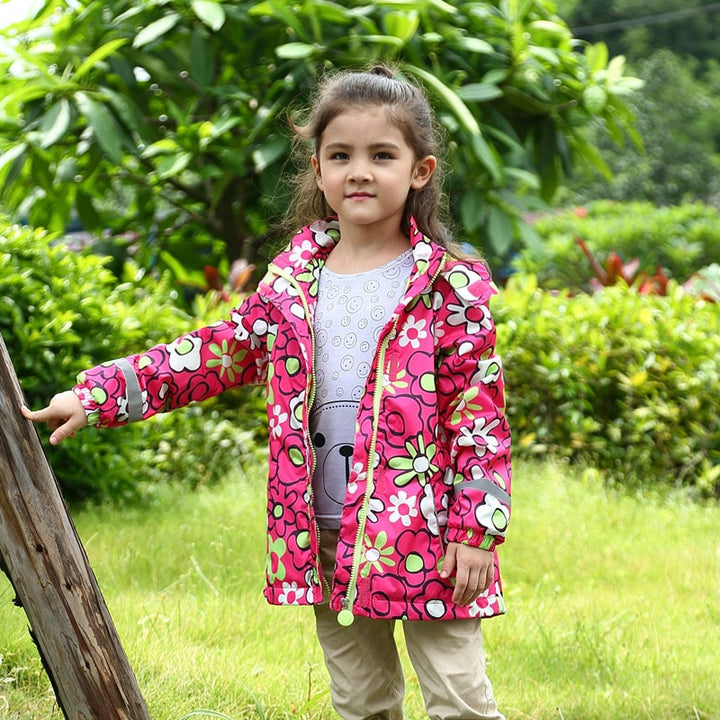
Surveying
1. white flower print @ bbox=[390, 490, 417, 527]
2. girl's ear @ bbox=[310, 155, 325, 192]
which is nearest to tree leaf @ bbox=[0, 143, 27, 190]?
girl's ear @ bbox=[310, 155, 325, 192]

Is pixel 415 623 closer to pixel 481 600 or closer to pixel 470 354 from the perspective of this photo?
pixel 481 600

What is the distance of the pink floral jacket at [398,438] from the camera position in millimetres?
1880

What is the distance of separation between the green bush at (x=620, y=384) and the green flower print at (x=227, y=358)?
280 centimetres

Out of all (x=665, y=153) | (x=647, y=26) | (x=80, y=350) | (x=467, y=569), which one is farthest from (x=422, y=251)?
(x=647, y=26)

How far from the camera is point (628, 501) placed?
4.18 metres

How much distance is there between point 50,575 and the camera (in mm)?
1819

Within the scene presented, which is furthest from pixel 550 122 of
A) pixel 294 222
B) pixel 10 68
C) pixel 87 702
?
pixel 87 702

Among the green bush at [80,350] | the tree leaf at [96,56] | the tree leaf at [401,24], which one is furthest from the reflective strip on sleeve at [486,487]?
the tree leaf at [96,56]

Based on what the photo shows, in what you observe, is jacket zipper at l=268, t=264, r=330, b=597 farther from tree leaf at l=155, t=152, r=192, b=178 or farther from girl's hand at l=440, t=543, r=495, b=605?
tree leaf at l=155, t=152, r=192, b=178

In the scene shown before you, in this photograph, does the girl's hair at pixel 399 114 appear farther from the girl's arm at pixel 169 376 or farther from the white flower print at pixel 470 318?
the girl's arm at pixel 169 376

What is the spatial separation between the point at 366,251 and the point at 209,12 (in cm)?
291

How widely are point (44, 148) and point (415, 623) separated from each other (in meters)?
3.44

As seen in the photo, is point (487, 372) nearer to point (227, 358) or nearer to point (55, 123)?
point (227, 358)

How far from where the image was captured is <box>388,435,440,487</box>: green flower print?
6.20 feet
